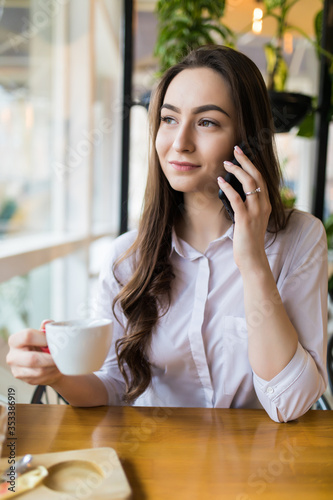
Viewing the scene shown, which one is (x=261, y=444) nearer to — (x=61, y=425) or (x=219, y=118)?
(x=61, y=425)

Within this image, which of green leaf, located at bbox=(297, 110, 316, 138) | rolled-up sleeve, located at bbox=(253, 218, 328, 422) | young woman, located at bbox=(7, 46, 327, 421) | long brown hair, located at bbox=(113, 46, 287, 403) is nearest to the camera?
rolled-up sleeve, located at bbox=(253, 218, 328, 422)

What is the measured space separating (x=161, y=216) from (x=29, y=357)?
2.18 feet

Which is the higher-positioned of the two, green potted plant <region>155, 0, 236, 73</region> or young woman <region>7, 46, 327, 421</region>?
green potted plant <region>155, 0, 236, 73</region>

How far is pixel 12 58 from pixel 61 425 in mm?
2185

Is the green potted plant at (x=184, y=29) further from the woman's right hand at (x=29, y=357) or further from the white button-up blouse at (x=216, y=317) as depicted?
the woman's right hand at (x=29, y=357)

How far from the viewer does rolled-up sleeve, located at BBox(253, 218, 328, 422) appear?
3.36 ft

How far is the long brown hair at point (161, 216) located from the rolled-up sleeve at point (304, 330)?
0.39ft

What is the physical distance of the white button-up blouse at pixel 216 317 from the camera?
1.21 meters

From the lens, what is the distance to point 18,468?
70 cm

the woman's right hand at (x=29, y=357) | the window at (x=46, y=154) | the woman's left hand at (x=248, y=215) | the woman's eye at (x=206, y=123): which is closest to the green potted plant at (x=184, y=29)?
the window at (x=46, y=154)

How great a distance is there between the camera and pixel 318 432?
917 millimetres

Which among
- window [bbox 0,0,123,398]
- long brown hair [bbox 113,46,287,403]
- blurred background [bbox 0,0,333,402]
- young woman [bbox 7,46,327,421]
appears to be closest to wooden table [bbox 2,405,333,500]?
young woman [bbox 7,46,327,421]

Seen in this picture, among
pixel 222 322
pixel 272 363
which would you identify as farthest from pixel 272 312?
pixel 222 322

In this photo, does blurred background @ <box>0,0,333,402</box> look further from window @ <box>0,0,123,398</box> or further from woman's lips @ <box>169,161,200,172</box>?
woman's lips @ <box>169,161,200,172</box>
